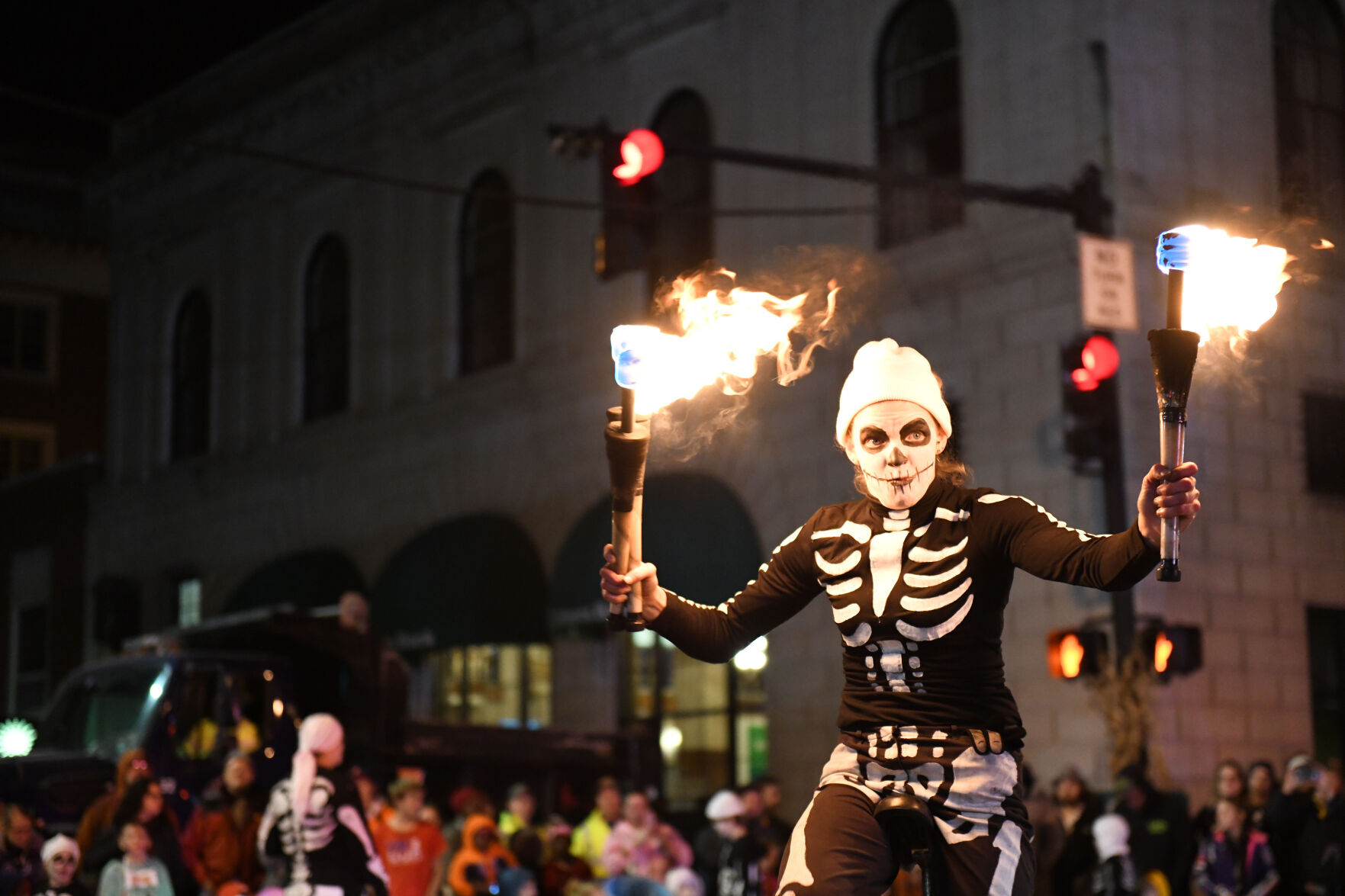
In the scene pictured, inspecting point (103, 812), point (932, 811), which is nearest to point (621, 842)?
point (103, 812)

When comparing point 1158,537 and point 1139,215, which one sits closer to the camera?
point 1158,537

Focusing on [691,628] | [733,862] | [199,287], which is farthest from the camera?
[199,287]

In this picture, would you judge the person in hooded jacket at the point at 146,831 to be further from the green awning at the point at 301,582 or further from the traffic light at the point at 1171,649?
the green awning at the point at 301,582

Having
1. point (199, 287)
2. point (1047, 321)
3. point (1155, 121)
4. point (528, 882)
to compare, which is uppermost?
point (199, 287)

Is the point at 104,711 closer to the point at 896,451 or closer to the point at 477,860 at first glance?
the point at 477,860

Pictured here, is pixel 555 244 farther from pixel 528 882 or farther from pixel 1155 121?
pixel 528 882

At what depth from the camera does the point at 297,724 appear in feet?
49.6

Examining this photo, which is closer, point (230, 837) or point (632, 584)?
point (632, 584)

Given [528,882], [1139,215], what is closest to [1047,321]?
[1139,215]

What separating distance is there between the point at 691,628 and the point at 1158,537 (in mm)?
1557

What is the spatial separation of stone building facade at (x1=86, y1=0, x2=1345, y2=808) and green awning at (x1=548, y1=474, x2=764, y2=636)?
0.34 meters

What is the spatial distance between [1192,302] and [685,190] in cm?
1841

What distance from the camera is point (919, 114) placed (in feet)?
67.5

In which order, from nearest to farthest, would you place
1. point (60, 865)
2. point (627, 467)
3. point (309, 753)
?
1. point (627, 467)
2. point (309, 753)
3. point (60, 865)
